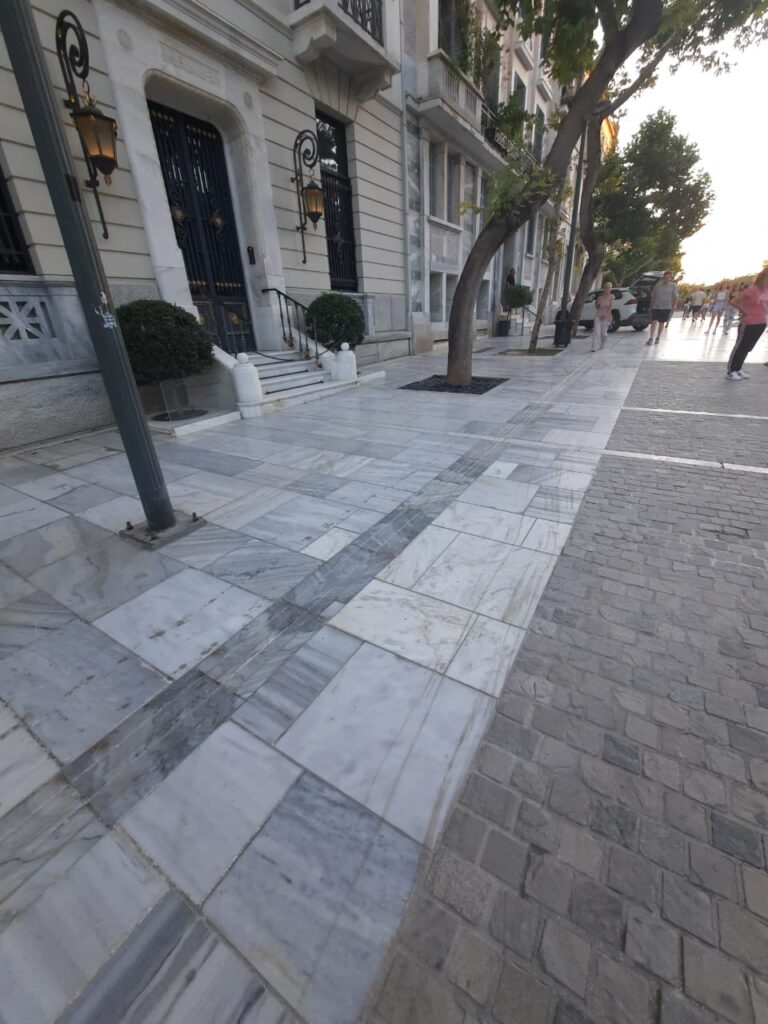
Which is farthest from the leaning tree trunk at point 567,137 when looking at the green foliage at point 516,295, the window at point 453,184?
the green foliage at point 516,295

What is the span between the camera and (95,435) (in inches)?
250

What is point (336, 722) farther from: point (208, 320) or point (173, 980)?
point (208, 320)

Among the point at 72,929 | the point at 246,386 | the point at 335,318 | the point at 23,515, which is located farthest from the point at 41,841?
the point at 335,318

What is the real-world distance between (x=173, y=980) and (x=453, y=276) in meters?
18.2

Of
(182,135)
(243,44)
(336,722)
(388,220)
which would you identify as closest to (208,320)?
(182,135)

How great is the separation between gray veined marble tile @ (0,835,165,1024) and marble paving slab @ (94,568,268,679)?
2.66ft

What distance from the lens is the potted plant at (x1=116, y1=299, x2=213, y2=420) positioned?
566 centimetres

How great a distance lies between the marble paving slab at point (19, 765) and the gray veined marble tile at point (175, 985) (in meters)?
0.74

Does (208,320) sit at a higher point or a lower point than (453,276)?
lower

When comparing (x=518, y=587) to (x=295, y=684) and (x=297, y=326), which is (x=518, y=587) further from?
(x=297, y=326)

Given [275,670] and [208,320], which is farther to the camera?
[208,320]

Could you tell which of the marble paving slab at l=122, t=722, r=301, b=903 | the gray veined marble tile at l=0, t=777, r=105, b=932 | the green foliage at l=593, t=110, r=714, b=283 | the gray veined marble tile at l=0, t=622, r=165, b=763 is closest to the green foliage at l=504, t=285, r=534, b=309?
the green foliage at l=593, t=110, r=714, b=283

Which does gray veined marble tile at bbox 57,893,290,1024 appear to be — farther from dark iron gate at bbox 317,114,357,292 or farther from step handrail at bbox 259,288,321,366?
dark iron gate at bbox 317,114,357,292

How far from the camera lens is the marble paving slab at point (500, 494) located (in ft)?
12.1
